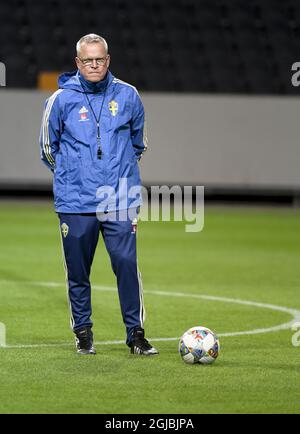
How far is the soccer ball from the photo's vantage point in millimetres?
7473

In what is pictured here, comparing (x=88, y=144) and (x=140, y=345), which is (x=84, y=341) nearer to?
(x=140, y=345)

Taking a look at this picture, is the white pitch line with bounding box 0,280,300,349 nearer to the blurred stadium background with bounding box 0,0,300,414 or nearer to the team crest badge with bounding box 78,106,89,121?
the blurred stadium background with bounding box 0,0,300,414

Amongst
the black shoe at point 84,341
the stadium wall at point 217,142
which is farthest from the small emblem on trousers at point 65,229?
the stadium wall at point 217,142

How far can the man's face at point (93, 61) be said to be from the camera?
7617mm

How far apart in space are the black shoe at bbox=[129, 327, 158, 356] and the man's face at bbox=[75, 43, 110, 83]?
1.87 m

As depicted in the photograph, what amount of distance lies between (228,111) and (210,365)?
750 inches

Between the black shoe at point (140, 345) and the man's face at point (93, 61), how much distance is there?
73.5 inches

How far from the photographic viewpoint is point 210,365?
7.53 m

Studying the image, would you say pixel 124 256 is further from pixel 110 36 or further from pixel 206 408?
pixel 110 36

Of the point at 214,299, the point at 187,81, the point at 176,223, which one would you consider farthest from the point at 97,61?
the point at 187,81

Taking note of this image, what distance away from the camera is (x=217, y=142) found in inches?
1035

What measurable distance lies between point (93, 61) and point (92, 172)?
79cm

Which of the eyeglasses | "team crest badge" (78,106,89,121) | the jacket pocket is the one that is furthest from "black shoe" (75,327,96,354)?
the eyeglasses
